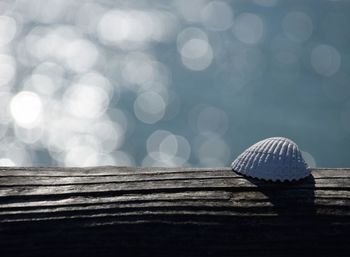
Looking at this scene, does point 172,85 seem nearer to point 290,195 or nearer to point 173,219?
point 290,195

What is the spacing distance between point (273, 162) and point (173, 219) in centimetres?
50

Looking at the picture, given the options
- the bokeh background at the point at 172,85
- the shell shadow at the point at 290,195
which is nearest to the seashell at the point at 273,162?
the shell shadow at the point at 290,195

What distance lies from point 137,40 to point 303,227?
13.6m

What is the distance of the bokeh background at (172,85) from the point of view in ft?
37.5

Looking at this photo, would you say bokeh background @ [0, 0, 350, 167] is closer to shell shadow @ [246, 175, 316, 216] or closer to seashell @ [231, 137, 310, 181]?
seashell @ [231, 137, 310, 181]

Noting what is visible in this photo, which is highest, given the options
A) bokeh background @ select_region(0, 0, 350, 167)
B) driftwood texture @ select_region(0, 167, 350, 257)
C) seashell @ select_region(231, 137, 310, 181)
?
bokeh background @ select_region(0, 0, 350, 167)

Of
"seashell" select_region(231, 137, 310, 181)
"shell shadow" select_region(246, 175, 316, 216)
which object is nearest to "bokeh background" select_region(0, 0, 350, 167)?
"seashell" select_region(231, 137, 310, 181)

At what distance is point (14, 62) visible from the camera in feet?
44.4

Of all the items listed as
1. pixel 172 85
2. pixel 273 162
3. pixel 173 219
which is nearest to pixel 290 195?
pixel 273 162

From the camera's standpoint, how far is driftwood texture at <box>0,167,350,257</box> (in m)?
1.76

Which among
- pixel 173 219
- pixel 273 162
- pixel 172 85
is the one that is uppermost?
pixel 172 85

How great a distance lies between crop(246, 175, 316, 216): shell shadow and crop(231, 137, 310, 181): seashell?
2 centimetres

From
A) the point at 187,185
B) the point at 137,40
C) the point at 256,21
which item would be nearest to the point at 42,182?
the point at 187,185

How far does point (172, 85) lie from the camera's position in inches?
503
